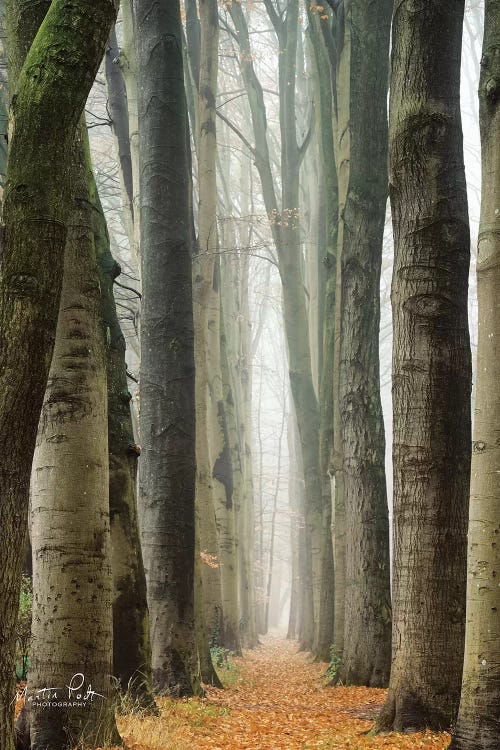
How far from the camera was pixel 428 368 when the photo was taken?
6016 mm

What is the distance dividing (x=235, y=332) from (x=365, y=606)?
13.2m

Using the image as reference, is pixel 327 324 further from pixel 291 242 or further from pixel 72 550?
pixel 72 550

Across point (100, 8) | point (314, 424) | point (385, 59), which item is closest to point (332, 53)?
point (385, 59)

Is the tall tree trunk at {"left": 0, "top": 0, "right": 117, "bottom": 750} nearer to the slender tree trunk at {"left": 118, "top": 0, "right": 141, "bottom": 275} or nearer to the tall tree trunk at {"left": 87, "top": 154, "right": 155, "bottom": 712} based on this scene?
the tall tree trunk at {"left": 87, "top": 154, "right": 155, "bottom": 712}

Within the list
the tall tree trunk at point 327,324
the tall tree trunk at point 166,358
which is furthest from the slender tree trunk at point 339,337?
the tall tree trunk at point 166,358

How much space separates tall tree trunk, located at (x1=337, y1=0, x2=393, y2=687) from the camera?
361 inches

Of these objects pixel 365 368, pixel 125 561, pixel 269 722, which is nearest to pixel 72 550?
pixel 125 561

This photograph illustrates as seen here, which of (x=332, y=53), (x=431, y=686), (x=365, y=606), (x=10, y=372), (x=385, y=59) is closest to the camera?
(x=10, y=372)

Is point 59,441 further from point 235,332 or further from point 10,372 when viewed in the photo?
point 235,332

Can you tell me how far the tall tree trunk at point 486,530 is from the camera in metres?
4.45

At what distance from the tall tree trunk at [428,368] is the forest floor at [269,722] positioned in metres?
0.52

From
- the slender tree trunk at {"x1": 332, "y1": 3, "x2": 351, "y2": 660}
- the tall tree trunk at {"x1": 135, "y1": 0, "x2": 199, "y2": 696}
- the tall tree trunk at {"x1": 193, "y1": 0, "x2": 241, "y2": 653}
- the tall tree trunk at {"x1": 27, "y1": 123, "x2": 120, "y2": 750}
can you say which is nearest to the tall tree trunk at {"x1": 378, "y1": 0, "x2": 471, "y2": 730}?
the tall tree trunk at {"x1": 27, "y1": 123, "x2": 120, "y2": 750}

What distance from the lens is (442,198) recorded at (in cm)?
620

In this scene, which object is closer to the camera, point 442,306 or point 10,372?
point 10,372
